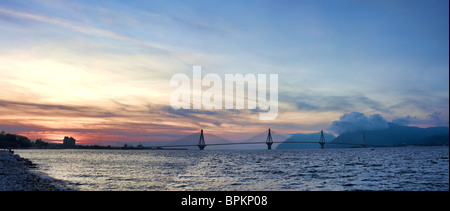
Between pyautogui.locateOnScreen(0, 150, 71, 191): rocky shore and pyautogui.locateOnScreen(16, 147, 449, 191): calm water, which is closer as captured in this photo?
pyautogui.locateOnScreen(0, 150, 71, 191): rocky shore

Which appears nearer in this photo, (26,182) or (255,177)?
(26,182)

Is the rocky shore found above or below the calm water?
above

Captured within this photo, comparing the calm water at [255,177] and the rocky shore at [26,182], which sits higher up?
the rocky shore at [26,182]

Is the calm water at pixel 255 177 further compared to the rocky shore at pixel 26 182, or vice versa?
the calm water at pixel 255 177

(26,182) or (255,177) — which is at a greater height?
(26,182)
